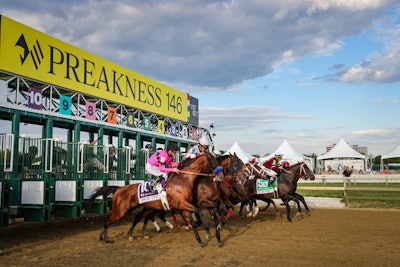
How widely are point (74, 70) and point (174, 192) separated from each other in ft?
20.4

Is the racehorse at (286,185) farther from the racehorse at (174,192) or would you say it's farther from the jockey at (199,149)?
the racehorse at (174,192)

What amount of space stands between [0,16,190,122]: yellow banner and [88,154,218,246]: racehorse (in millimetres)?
4285

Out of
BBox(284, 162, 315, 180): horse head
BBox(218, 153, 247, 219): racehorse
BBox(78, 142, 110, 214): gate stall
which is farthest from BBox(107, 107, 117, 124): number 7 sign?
BBox(284, 162, 315, 180): horse head

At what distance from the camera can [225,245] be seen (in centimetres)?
732

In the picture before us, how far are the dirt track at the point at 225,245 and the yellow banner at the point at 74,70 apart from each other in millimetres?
4170

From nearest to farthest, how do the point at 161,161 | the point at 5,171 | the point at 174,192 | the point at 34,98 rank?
the point at 5,171 → the point at 174,192 → the point at 161,161 → the point at 34,98

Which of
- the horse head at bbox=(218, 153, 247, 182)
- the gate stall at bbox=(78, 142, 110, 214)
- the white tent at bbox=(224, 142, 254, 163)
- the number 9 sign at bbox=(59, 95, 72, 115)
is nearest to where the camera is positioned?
the horse head at bbox=(218, 153, 247, 182)

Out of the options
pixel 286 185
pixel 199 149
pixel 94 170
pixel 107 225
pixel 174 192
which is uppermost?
pixel 199 149

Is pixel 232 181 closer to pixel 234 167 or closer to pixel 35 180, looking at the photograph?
pixel 234 167

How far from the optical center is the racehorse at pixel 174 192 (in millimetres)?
7629

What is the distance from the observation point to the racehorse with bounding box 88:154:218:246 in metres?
7.63

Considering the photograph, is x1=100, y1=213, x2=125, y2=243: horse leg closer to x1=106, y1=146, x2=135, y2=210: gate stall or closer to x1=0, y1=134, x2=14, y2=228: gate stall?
x1=0, y1=134, x2=14, y2=228: gate stall

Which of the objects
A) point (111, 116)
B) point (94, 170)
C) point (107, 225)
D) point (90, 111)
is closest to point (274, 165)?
point (111, 116)

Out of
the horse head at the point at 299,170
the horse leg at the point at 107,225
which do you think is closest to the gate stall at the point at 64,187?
the horse leg at the point at 107,225
